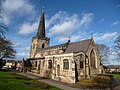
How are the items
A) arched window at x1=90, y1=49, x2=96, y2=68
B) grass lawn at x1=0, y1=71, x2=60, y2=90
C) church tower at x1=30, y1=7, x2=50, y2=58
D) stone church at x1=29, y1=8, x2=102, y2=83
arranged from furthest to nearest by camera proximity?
church tower at x1=30, y1=7, x2=50, y2=58 → arched window at x1=90, y1=49, x2=96, y2=68 → stone church at x1=29, y1=8, x2=102, y2=83 → grass lawn at x1=0, y1=71, x2=60, y2=90

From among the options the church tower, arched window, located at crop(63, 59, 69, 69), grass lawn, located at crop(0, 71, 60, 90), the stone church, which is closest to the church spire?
the church tower

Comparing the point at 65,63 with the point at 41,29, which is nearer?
the point at 65,63

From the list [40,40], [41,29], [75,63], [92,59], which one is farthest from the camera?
[41,29]

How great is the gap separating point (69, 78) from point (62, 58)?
16.7ft

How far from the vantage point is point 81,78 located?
92.4 ft

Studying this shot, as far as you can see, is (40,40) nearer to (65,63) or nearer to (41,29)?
(41,29)

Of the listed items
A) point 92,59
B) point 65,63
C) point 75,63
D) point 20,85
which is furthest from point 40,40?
point 20,85

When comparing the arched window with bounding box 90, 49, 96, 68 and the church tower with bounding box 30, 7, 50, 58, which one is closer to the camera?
the arched window with bounding box 90, 49, 96, 68

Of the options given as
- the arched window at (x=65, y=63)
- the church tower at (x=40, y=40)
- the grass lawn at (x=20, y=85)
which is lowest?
Result: the grass lawn at (x=20, y=85)

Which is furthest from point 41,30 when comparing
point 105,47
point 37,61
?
point 105,47

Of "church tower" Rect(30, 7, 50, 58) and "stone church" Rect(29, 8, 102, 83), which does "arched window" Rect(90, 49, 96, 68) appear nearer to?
"stone church" Rect(29, 8, 102, 83)

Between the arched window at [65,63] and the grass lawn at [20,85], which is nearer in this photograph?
the grass lawn at [20,85]

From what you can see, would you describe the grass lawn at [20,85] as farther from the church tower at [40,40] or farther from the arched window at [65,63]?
the church tower at [40,40]

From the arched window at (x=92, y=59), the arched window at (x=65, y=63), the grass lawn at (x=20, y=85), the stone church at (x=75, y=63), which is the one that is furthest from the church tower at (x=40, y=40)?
the grass lawn at (x=20, y=85)
